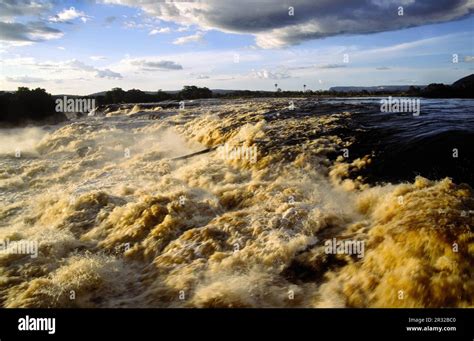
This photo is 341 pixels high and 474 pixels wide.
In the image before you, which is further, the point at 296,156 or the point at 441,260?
the point at 296,156

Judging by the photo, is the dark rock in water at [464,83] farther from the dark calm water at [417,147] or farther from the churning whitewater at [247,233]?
the churning whitewater at [247,233]

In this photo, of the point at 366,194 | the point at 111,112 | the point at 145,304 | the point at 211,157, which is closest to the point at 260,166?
the point at 211,157

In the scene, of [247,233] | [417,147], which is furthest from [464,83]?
[247,233]

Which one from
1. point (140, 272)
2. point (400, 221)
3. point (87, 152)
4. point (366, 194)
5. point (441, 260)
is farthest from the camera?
point (87, 152)

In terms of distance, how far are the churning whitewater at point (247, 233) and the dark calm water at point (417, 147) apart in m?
0.34

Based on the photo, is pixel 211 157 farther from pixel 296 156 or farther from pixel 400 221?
pixel 400 221

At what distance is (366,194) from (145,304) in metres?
5.78

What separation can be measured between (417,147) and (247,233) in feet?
20.5

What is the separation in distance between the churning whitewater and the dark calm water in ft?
1.13

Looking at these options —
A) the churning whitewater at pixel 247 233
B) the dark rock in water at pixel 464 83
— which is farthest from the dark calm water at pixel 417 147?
the dark rock in water at pixel 464 83

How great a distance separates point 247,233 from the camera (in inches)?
366

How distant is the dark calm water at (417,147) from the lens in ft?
33.9

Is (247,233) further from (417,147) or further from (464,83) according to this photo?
(464,83)

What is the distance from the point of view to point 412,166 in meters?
10.8
